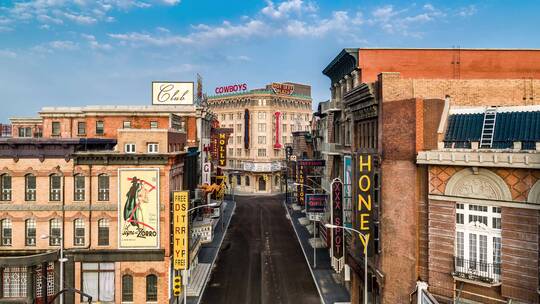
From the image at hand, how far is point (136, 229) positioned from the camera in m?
31.4

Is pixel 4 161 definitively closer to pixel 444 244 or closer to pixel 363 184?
pixel 363 184

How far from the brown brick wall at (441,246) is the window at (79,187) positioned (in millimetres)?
26382

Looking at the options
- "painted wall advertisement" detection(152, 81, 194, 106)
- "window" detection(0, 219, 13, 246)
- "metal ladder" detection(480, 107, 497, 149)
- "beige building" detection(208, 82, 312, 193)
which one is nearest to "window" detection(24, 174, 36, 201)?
"window" detection(0, 219, 13, 246)

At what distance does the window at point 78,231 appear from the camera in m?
31.3

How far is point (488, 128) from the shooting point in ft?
66.8

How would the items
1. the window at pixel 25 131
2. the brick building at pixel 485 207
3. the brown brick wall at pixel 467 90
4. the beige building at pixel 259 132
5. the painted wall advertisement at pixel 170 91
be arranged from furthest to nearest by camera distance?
the beige building at pixel 259 132 → the window at pixel 25 131 → the painted wall advertisement at pixel 170 91 → the brown brick wall at pixel 467 90 → the brick building at pixel 485 207

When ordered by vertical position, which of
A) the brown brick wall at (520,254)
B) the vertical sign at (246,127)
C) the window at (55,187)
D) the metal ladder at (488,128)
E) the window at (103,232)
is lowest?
the window at (103,232)

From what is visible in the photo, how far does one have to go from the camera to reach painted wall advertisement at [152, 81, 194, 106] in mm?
50594

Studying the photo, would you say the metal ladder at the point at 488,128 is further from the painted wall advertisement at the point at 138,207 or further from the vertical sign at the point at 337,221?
the painted wall advertisement at the point at 138,207

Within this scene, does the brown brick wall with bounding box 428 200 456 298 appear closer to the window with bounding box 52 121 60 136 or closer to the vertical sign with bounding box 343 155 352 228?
the vertical sign with bounding box 343 155 352 228

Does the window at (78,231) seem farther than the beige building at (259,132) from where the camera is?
No

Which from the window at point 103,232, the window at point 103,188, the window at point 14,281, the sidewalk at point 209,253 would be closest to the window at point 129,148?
the window at point 103,188

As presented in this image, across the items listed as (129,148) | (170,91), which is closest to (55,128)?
(170,91)

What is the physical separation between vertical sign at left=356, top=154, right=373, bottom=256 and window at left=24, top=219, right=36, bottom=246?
25.5 metres
